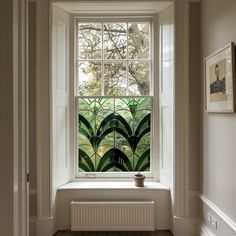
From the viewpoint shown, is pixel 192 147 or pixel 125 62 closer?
pixel 192 147

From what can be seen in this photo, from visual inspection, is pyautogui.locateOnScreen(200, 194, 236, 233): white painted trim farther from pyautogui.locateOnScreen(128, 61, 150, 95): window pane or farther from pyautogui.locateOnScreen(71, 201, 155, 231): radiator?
pyautogui.locateOnScreen(128, 61, 150, 95): window pane

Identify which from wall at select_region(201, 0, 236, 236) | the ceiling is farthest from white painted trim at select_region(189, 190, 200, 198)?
the ceiling

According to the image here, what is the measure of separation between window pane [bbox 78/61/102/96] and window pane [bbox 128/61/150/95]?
1.28 feet

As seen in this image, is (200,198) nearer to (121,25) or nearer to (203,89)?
(203,89)

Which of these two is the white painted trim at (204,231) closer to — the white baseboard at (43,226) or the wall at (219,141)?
the wall at (219,141)

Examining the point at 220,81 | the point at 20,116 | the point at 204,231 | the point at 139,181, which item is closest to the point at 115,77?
the point at 139,181

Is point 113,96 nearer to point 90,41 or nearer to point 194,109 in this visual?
point 90,41

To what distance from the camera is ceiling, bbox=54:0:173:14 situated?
323 centimetres

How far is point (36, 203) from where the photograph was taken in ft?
10.5

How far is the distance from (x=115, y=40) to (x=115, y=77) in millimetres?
453

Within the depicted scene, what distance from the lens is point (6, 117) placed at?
5.08 ft

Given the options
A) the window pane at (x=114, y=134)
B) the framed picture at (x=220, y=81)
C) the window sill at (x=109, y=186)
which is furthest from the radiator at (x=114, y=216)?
the framed picture at (x=220, y=81)

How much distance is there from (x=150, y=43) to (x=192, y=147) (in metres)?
1.37

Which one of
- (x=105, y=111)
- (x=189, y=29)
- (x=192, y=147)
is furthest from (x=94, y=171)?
(x=189, y=29)
